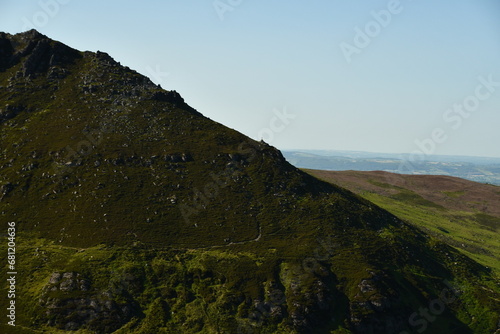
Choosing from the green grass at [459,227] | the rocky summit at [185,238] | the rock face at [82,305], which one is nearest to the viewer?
the rock face at [82,305]

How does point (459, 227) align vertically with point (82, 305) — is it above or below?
below

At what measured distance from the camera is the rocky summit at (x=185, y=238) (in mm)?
72188

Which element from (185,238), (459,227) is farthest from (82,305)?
(459,227)

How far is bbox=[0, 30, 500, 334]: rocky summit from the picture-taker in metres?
72.2

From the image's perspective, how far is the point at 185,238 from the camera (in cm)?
8969

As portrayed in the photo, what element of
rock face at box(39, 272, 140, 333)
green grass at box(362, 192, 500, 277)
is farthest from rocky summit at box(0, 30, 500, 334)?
green grass at box(362, 192, 500, 277)

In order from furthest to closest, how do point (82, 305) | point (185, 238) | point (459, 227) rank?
point (459, 227), point (185, 238), point (82, 305)

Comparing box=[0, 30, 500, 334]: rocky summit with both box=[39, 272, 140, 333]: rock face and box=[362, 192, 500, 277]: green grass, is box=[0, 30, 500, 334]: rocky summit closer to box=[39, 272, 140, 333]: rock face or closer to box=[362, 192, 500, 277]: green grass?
box=[39, 272, 140, 333]: rock face

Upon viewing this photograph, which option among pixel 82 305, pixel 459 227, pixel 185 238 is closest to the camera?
pixel 82 305

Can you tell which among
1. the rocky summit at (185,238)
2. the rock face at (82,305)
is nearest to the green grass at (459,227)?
the rocky summit at (185,238)

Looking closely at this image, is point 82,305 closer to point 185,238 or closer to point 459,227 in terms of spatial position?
point 185,238

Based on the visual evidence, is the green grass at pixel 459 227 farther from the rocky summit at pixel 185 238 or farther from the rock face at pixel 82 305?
the rock face at pixel 82 305

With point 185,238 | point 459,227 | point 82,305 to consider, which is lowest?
point 459,227

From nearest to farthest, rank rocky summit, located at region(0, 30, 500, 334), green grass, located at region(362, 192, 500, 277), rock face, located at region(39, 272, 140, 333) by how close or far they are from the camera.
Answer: rock face, located at region(39, 272, 140, 333), rocky summit, located at region(0, 30, 500, 334), green grass, located at region(362, 192, 500, 277)
